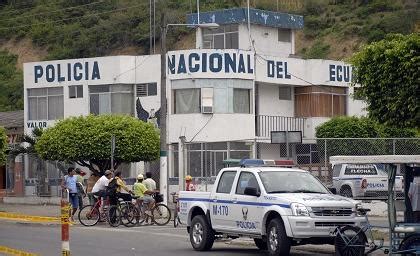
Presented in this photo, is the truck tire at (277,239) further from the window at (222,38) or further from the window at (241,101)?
the window at (222,38)

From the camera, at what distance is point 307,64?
159 ft

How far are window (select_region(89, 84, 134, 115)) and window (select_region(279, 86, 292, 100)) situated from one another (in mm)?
7188

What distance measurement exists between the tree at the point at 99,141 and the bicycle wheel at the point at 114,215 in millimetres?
9569

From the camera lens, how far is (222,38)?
4875 cm

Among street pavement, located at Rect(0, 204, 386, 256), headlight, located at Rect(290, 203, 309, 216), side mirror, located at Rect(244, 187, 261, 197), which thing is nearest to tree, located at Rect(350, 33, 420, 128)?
street pavement, located at Rect(0, 204, 386, 256)

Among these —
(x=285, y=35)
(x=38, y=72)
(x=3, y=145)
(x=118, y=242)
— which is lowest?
(x=118, y=242)

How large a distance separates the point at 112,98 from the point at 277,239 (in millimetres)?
29801

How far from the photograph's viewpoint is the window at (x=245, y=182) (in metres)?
20.1

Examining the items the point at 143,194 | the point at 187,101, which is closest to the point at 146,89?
the point at 187,101

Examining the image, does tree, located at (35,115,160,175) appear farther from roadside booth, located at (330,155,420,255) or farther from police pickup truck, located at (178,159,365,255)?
roadside booth, located at (330,155,420,255)

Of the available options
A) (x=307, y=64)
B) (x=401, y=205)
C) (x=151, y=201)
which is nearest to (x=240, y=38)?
(x=307, y=64)

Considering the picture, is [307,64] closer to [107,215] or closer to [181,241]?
[107,215]

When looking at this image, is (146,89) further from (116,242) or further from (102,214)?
(116,242)

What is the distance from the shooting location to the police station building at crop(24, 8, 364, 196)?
146ft
